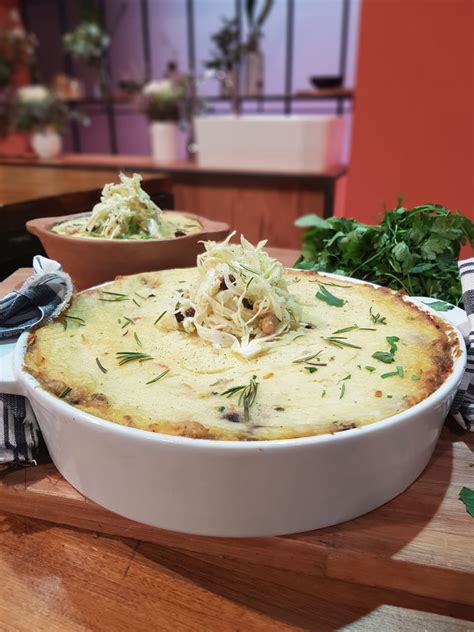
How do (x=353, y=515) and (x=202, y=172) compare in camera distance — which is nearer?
(x=353, y=515)

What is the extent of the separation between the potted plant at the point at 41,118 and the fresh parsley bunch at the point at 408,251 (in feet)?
8.72

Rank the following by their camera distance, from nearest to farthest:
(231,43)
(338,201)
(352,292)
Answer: (352,292) → (338,201) → (231,43)

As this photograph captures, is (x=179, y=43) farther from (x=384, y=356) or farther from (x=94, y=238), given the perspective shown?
(x=384, y=356)

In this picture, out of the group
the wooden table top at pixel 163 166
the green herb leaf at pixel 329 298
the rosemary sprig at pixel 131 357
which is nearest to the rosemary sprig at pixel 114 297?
the rosemary sprig at pixel 131 357

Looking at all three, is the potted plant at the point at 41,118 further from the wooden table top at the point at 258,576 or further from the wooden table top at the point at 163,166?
the wooden table top at the point at 258,576

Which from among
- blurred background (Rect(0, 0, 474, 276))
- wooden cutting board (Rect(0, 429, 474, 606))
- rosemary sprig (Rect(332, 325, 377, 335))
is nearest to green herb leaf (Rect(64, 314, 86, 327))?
wooden cutting board (Rect(0, 429, 474, 606))

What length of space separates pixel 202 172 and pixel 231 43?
112 cm

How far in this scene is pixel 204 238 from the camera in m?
0.96

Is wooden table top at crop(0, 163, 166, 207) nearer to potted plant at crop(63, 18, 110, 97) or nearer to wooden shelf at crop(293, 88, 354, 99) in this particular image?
wooden shelf at crop(293, 88, 354, 99)

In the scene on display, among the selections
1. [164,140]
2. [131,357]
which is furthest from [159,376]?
[164,140]

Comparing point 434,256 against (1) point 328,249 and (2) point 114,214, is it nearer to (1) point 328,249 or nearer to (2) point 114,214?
(1) point 328,249

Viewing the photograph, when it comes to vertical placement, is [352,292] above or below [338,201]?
above

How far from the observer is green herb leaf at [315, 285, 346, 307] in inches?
29.1

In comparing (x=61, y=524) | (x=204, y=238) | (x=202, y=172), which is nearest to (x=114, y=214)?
(x=204, y=238)
